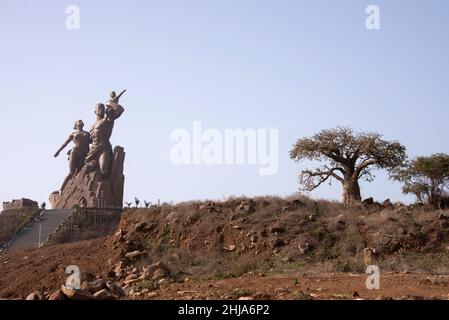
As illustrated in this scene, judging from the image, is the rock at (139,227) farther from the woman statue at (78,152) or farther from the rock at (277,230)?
the woman statue at (78,152)

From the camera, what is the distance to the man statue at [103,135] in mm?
36656

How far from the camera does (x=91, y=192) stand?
115ft

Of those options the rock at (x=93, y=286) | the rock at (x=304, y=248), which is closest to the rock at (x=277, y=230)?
Answer: the rock at (x=304, y=248)

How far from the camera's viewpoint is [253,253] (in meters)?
16.9

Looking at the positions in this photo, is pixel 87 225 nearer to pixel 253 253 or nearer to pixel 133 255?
pixel 133 255

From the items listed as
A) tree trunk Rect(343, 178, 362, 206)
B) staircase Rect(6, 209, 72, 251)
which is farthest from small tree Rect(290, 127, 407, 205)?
staircase Rect(6, 209, 72, 251)

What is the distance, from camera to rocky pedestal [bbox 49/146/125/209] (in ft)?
114

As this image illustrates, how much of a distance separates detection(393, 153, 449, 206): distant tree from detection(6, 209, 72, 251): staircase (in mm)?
17875
